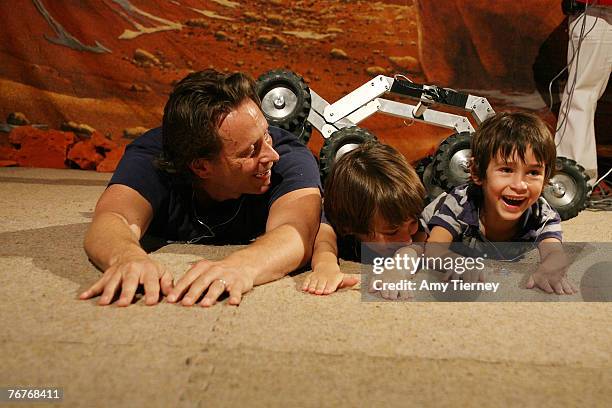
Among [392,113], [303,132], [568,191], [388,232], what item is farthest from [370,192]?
[568,191]

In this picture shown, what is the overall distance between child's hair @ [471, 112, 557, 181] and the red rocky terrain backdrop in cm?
232

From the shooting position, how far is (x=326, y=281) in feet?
5.13

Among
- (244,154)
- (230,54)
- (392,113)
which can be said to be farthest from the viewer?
(230,54)

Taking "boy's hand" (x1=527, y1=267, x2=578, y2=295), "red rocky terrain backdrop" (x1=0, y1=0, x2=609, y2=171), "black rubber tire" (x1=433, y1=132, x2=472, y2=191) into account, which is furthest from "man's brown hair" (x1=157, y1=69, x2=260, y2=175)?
"red rocky terrain backdrop" (x1=0, y1=0, x2=609, y2=171)

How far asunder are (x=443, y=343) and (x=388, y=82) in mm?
1929

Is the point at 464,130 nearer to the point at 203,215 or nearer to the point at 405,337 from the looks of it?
the point at 203,215

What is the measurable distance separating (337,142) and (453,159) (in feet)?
1.78

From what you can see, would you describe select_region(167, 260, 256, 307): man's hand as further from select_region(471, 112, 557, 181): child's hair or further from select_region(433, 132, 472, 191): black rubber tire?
select_region(433, 132, 472, 191): black rubber tire

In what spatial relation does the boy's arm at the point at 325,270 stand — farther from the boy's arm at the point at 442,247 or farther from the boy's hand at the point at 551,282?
the boy's hand at the point at 551,282

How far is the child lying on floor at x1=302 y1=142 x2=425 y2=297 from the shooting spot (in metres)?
1.79

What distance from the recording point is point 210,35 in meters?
4.26

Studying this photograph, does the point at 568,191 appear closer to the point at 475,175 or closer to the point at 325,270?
the point at 475,175

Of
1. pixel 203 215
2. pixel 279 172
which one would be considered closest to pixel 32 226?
pixel 203 215

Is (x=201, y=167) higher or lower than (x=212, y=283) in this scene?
higher
